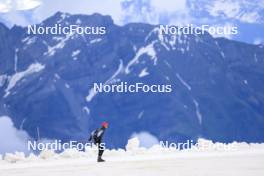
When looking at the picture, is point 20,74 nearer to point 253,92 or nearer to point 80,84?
point 80,84

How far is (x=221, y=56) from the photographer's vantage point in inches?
7505

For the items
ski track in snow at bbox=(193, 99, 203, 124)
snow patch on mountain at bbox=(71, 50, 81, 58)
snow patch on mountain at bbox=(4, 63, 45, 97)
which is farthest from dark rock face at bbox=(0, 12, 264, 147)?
snow patch on mountain at bbox=(71, 50, 81, 58)

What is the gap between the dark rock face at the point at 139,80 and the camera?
6462 inches

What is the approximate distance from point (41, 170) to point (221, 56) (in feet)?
581

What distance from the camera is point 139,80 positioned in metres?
164

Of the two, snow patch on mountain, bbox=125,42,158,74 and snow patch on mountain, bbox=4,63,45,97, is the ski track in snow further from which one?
snow patch on mountain, bbox=4,63,45,97

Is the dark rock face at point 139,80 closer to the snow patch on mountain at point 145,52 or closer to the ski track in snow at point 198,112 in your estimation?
the snow patch on mountain at point 145,52

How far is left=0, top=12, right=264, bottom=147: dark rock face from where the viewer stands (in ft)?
538

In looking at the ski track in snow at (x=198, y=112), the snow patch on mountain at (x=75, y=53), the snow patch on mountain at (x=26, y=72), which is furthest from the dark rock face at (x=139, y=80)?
the snow patch on mountain at (x=75, y=53)

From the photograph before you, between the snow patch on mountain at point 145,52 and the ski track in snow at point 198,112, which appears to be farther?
the ski track in snow at point 198,112

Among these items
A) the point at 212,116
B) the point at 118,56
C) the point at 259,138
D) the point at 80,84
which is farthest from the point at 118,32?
the point at 259,138

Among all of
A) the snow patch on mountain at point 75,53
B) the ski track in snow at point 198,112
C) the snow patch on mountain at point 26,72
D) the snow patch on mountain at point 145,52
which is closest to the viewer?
the snow patch on mountain at point 26,72

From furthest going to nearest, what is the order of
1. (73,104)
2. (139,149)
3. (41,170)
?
(73,104) → (139,149) → (41,170)

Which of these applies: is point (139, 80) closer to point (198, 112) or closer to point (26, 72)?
point (26, 72)
